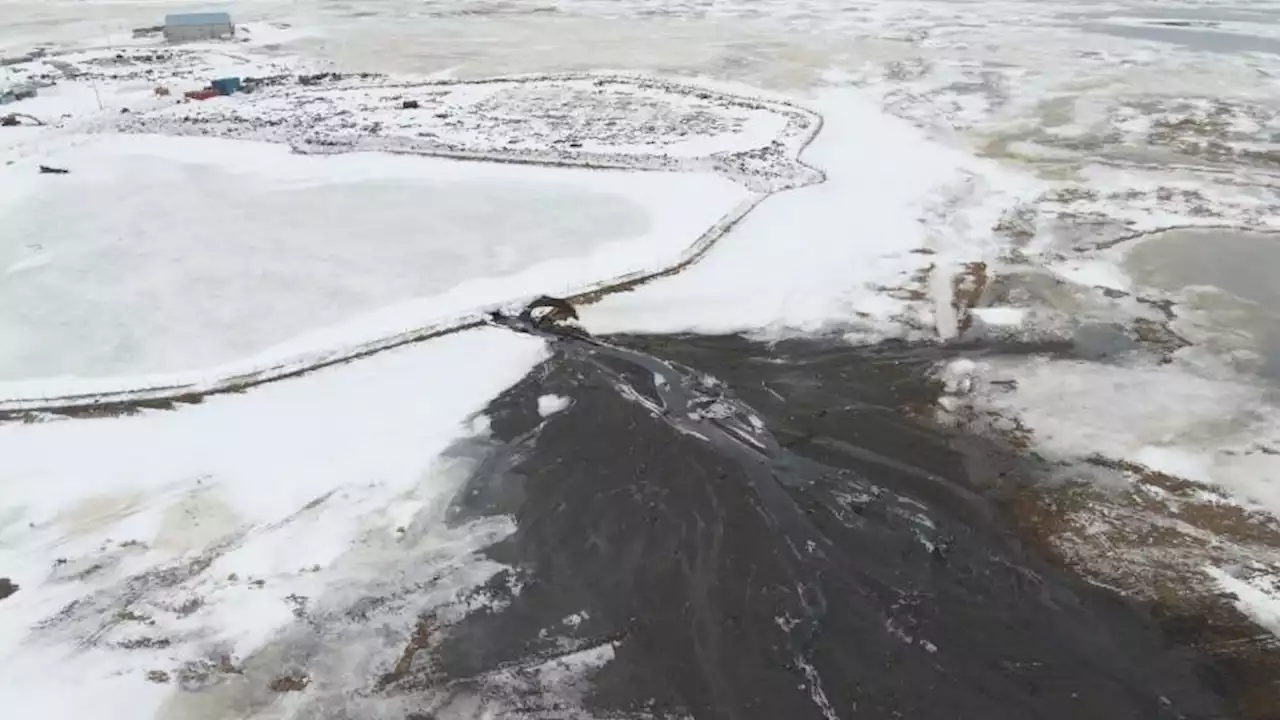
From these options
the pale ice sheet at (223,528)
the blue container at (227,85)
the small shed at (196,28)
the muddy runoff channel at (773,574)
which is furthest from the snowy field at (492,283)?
the small shed at (196,28)

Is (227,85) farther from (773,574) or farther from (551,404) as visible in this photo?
(773,574)

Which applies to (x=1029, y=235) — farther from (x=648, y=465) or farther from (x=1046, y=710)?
(x=1046, y=710)

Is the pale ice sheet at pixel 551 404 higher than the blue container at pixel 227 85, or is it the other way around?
the blue container at pixel 227 85

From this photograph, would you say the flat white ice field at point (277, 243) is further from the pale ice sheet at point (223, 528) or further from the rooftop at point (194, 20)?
the rooftop at point (194, 20)

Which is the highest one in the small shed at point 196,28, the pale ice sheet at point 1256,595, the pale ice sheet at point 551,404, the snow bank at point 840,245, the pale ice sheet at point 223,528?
the small shed at point 196,28

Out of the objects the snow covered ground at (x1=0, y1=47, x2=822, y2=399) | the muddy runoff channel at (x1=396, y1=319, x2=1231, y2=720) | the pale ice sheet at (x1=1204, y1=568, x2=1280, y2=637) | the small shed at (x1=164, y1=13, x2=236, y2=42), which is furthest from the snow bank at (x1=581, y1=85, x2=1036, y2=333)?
the small shed at (x1=164, y1=13, x2=236, y2=42)

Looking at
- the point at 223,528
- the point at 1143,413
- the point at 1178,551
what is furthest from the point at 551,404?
the point at 1143,413

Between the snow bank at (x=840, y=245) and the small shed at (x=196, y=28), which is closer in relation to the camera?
the snow bank at (x=840, y=245)

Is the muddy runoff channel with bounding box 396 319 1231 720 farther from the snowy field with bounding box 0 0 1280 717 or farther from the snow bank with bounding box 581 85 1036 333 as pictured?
the snow bank with bounding box 581 85 1036 333
